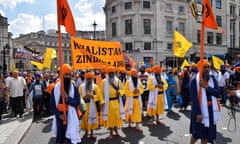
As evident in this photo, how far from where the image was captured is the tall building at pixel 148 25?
42.6 metres

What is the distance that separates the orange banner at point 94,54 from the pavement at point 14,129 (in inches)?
100

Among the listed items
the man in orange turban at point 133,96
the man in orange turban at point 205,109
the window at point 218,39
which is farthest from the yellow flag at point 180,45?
the window at point 218,39

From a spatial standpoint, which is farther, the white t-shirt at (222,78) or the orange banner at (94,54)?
the white t-shirt at (222,78)

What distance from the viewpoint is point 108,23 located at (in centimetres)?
4703

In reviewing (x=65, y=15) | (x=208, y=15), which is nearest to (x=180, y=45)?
(x=208, y=15)

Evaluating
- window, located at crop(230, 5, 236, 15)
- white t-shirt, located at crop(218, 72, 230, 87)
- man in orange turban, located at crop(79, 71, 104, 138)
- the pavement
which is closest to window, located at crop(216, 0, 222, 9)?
window, located at crop(230, 5, 236, 15)

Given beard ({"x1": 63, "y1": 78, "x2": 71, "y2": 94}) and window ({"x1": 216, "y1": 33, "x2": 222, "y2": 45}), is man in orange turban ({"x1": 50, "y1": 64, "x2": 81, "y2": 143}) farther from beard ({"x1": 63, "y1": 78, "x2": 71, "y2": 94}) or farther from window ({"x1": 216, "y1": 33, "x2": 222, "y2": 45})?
window ({"x1": 216, "y1": 33, "x2": 222, "y2": 45})

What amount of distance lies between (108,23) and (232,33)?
2571cm

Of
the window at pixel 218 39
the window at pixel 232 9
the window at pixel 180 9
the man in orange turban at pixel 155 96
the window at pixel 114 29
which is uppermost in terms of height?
the window at pixel 232 9

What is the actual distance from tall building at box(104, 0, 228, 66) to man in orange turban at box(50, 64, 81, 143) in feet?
122

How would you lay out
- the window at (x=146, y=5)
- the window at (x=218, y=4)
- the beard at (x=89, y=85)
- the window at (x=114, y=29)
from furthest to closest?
the window at (x=218, y=4)
the window at (x=114, y=29)
the window at (x=146, y=5)
the beard at (x=89, y=85)

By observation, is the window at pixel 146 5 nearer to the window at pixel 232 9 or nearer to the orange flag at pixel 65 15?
the window at pixel 232 9

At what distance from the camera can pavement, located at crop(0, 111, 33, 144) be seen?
285 inches

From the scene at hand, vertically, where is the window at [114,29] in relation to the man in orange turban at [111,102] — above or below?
above
